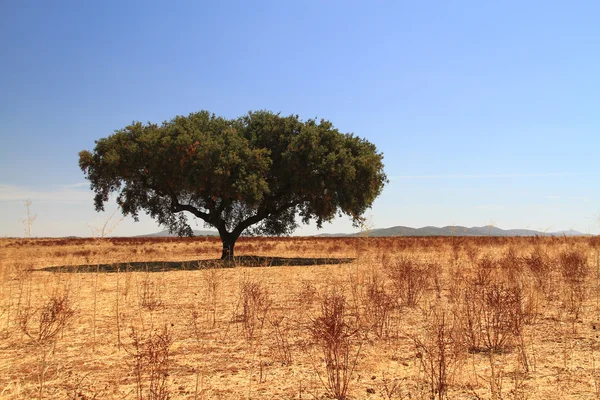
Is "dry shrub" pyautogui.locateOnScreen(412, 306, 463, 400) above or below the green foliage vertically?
below

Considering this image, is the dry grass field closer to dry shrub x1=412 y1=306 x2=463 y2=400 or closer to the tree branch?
dry shrub x1=412 y1=306 x2=463 y2=400

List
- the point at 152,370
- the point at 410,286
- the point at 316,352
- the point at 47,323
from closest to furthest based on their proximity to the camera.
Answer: the point at 152,370 < the point at 316,352 < the point at 47,323 < the point at 410,286

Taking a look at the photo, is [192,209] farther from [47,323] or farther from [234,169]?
[47,323]

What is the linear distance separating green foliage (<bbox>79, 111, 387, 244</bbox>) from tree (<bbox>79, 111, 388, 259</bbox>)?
0.16 ft

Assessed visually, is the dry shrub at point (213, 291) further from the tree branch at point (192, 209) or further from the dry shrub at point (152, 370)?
the tree branch at point (192, 209)

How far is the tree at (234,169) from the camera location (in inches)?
802

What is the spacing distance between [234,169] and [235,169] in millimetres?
47

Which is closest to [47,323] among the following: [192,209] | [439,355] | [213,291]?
[213,291]

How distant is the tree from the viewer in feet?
66.8

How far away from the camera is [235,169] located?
66.7 ft

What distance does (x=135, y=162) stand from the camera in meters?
21.5

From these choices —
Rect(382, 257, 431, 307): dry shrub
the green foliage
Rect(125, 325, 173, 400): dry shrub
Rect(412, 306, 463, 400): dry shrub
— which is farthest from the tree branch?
Rect(125, 325, 173, 400): dry shrub

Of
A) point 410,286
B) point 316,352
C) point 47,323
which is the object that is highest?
point 410,286

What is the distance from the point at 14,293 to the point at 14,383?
7.75 metres
